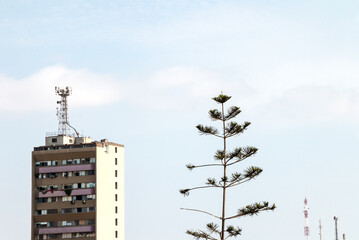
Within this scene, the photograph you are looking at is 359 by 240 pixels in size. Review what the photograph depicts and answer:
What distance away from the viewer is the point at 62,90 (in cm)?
16588

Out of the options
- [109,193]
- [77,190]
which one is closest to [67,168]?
[77,190]

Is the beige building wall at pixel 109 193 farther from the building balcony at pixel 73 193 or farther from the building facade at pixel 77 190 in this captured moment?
the building balcony at pixel 73 193

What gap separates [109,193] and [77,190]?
6.11 m

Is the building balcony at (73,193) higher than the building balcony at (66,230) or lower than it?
higher

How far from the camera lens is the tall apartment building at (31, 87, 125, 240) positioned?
502ft

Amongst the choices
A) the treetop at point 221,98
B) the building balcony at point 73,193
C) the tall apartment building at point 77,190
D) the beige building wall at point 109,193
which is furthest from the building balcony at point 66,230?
the treetop at point 221,98

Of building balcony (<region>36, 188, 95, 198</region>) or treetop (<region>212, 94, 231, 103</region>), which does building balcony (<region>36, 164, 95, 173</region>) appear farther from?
treetop (<region>212, 94, 231, 103</region>)

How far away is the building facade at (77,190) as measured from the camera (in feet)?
502

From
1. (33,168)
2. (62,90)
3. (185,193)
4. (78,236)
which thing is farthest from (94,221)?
(185,193)

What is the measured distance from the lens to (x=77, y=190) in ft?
507

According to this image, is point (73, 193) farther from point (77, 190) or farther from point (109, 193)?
point (109, 193)

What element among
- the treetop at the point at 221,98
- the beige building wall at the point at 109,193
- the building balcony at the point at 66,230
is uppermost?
the beige building wall at the point at 109,193

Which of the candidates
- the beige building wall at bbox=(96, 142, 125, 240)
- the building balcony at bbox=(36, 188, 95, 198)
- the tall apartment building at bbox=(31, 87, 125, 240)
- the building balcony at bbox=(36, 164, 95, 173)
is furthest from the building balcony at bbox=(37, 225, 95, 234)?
the building balcony at bbox=(36, 164, 95, 173)

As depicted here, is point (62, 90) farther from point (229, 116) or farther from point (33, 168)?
point (229, 116)
